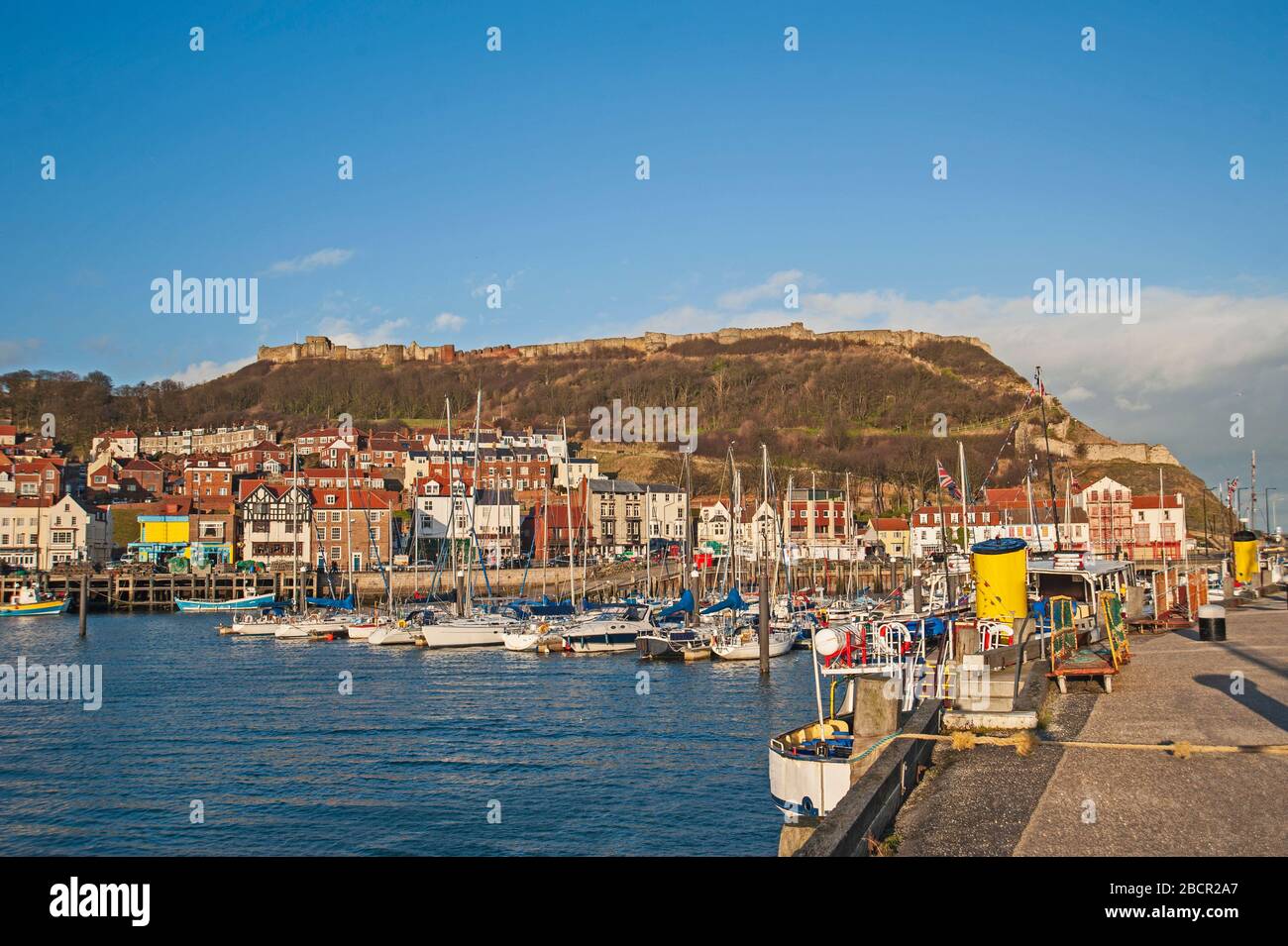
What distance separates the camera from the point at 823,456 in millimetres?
131750

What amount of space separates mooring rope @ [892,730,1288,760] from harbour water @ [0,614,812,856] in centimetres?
675

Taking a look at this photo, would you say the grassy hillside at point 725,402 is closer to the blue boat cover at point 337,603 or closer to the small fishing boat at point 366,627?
the blue boat cover at point 337,603

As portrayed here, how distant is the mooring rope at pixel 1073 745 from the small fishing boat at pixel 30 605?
79058mm

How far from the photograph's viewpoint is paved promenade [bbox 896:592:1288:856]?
8.09 m

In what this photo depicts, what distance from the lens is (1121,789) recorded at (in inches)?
375

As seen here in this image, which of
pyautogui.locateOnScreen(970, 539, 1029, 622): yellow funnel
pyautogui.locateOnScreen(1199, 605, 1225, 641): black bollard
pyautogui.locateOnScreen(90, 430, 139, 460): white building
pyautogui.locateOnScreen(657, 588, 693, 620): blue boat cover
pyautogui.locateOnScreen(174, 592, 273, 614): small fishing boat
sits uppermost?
pyautogui.locateOnScreen(90, 430, 139, 460): white building

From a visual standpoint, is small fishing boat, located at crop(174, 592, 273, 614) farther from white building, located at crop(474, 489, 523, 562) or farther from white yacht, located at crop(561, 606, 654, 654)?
white yacht, located at crop(561, 606, 654, 654)

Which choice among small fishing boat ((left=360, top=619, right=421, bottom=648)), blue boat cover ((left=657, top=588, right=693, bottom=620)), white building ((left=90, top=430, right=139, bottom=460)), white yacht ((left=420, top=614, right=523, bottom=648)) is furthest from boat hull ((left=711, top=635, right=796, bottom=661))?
white building ((left=90, top=430, right=139, bottom=460))

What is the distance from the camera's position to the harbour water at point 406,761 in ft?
62.8

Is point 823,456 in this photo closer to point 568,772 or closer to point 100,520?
point 100,520

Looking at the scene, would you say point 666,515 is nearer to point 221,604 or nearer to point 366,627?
point 221,604

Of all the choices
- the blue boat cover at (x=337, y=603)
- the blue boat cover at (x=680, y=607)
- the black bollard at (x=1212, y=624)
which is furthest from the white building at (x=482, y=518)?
the black bollard at (x=1212, y=624)

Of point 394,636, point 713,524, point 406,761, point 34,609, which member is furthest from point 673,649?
point 713,524
